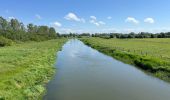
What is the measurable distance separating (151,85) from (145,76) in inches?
167

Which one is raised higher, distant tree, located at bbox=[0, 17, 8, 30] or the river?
distant tree, located at bbox=[0, 17, 8, 30]

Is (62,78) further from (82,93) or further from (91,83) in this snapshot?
(82,93)

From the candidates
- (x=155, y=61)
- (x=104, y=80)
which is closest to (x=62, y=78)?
(x=104, y=80)

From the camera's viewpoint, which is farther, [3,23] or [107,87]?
[3,23]

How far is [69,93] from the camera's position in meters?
17.5

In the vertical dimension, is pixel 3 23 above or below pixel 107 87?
above

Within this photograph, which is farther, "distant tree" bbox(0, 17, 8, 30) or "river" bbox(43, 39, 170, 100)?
"distant tree" bbox(0, 17, 8, 30)

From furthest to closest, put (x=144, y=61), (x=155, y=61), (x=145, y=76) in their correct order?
(x=144, y=61) → (x=155, y=61) → (x=145, y=76)

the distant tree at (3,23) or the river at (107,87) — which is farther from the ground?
the distant tree at (3,23)

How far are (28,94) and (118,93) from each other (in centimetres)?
655

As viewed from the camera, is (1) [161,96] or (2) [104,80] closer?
(1) [161,96]

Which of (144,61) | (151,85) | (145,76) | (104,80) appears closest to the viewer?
(151,85)

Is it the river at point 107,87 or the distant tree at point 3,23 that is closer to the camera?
the river at point 107,87

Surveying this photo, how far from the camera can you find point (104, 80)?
73.6 feet
